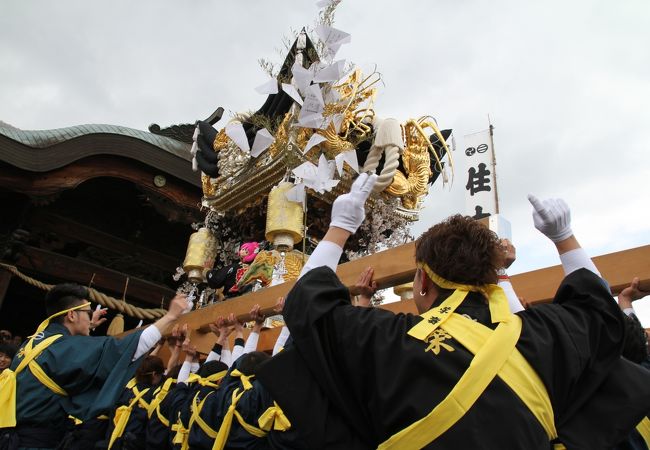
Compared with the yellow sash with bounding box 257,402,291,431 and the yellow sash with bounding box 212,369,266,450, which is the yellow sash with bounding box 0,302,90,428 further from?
the yellow sash with bounding box 257,402,291,431

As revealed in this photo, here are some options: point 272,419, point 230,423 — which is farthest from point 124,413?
point 272,419

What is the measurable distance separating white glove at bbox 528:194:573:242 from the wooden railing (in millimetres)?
505

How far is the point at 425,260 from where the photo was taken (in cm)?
119

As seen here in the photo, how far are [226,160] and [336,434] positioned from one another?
4.60 meters

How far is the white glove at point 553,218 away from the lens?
128 centimetres

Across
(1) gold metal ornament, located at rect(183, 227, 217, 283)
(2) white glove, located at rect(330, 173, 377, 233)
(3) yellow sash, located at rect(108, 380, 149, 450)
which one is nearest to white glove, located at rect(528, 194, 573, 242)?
(2) white glove, located at rect(330, 173, 377, 233)

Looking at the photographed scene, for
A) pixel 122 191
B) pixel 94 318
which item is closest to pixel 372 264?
pixel 94 318

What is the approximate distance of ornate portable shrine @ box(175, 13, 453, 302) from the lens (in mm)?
3914

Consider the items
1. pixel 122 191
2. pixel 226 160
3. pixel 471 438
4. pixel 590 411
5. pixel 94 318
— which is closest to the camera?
pixel 471 438

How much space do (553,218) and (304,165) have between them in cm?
255

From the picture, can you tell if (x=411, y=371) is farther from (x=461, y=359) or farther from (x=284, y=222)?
(x=284, y=222)

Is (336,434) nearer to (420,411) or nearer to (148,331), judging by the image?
(420,411)

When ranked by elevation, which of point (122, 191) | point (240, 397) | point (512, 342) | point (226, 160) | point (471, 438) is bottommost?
point (471, 438)

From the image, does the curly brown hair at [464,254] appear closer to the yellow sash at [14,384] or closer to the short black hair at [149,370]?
the yellow sash at [14,384]
